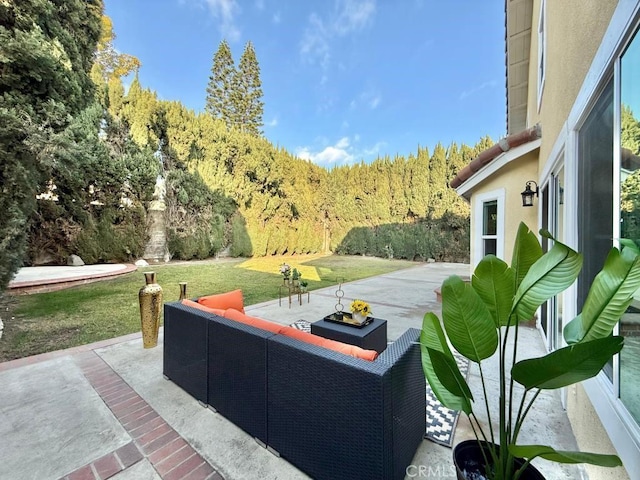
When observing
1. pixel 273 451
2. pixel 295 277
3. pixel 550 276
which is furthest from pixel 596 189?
pixel 295 277

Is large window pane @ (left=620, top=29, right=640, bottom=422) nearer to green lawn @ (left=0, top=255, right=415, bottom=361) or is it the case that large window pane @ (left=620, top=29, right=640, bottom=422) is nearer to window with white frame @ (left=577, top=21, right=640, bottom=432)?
window with white frame @ (left=577, top=21, right=640, bottom=432)

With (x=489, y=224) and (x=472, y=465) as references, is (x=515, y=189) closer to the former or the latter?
(x=489, y=224)

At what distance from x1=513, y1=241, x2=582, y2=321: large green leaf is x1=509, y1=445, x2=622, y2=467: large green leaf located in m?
0.47

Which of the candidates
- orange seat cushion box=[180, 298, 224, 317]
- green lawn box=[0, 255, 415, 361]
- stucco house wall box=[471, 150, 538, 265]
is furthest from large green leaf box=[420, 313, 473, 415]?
green lawn box=[0, 255, 415, 361]

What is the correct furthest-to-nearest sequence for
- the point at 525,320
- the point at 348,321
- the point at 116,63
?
the point at 116,63 → the point at 348,321 → the point at 525,320

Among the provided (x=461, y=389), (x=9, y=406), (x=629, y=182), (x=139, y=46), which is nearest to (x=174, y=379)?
(x=9, y=406)

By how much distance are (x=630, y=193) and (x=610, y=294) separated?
29.7 inches

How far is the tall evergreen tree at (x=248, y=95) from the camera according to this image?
82.7ft

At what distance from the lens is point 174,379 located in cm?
324

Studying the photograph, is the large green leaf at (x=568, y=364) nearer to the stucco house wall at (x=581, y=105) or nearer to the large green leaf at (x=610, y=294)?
the large green leaf at (x=610, y=294)

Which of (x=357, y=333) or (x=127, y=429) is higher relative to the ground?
(x=357, y=333)

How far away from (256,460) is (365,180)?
19189 mm

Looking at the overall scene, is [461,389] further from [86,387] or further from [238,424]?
[86,387]
